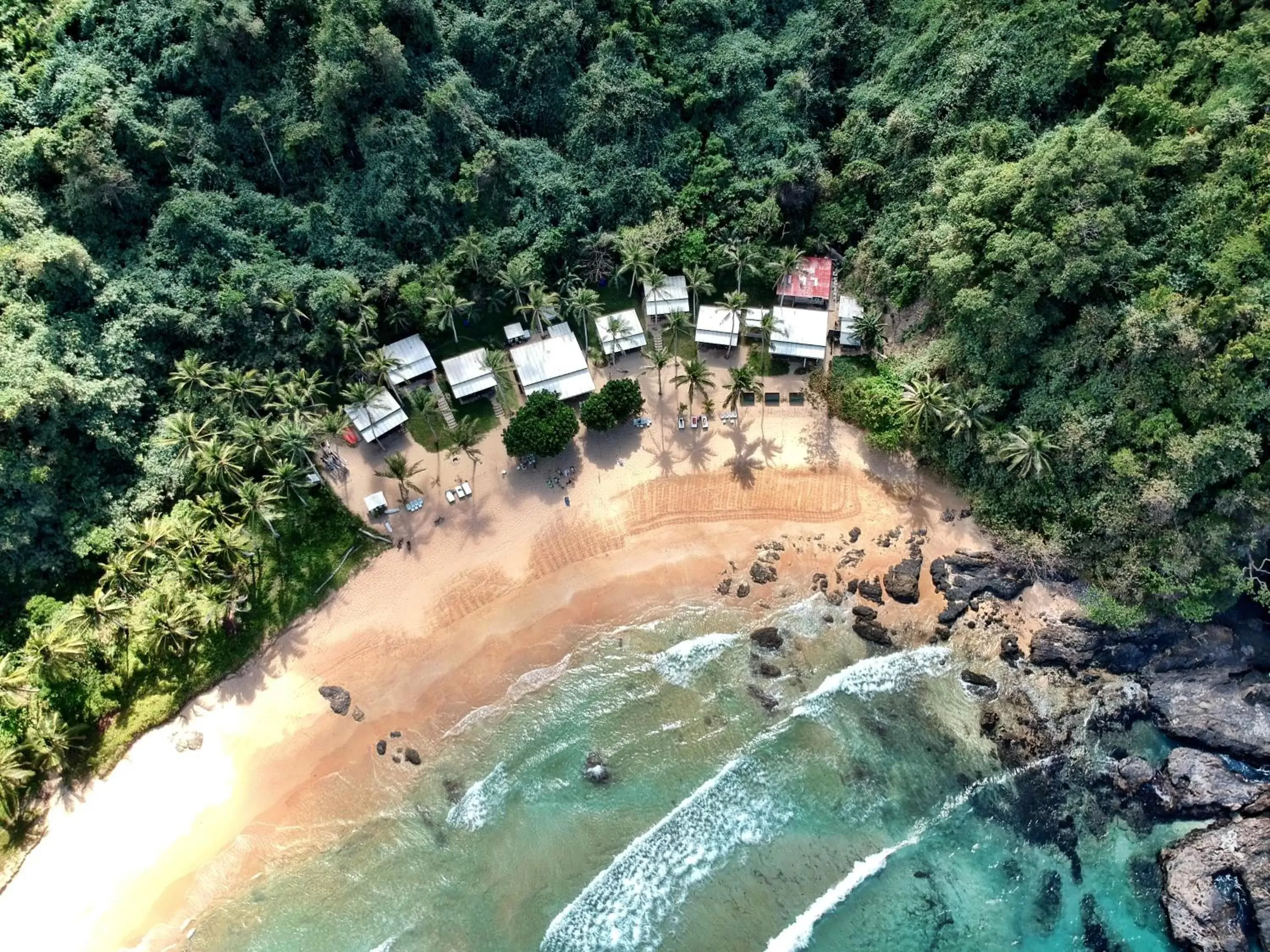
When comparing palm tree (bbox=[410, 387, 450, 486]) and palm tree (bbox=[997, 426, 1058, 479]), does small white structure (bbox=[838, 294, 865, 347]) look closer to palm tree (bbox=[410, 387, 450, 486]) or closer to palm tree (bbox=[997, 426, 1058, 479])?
palm tree (bbox=[997, 426, 1058, 479])

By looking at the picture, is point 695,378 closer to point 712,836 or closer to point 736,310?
point 736,310

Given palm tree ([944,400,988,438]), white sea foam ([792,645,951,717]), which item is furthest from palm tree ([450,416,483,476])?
palm tree ([944,400,988,438])

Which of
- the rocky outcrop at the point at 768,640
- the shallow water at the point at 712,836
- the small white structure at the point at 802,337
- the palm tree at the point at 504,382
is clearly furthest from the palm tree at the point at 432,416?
the small white structure at the point at 802,337

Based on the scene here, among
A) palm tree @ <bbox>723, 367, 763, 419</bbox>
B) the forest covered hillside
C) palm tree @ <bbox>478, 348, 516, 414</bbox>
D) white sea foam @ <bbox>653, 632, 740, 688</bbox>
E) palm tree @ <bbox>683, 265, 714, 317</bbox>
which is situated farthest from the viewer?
palm tree @ <bbox>683, 265, 714, 317</bbox>

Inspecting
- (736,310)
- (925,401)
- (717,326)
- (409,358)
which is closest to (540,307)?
(409,358)

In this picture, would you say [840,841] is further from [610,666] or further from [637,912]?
[610,666]

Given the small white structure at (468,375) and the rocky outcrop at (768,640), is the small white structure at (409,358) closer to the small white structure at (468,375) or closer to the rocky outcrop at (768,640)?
the small white structure at (468,375)
